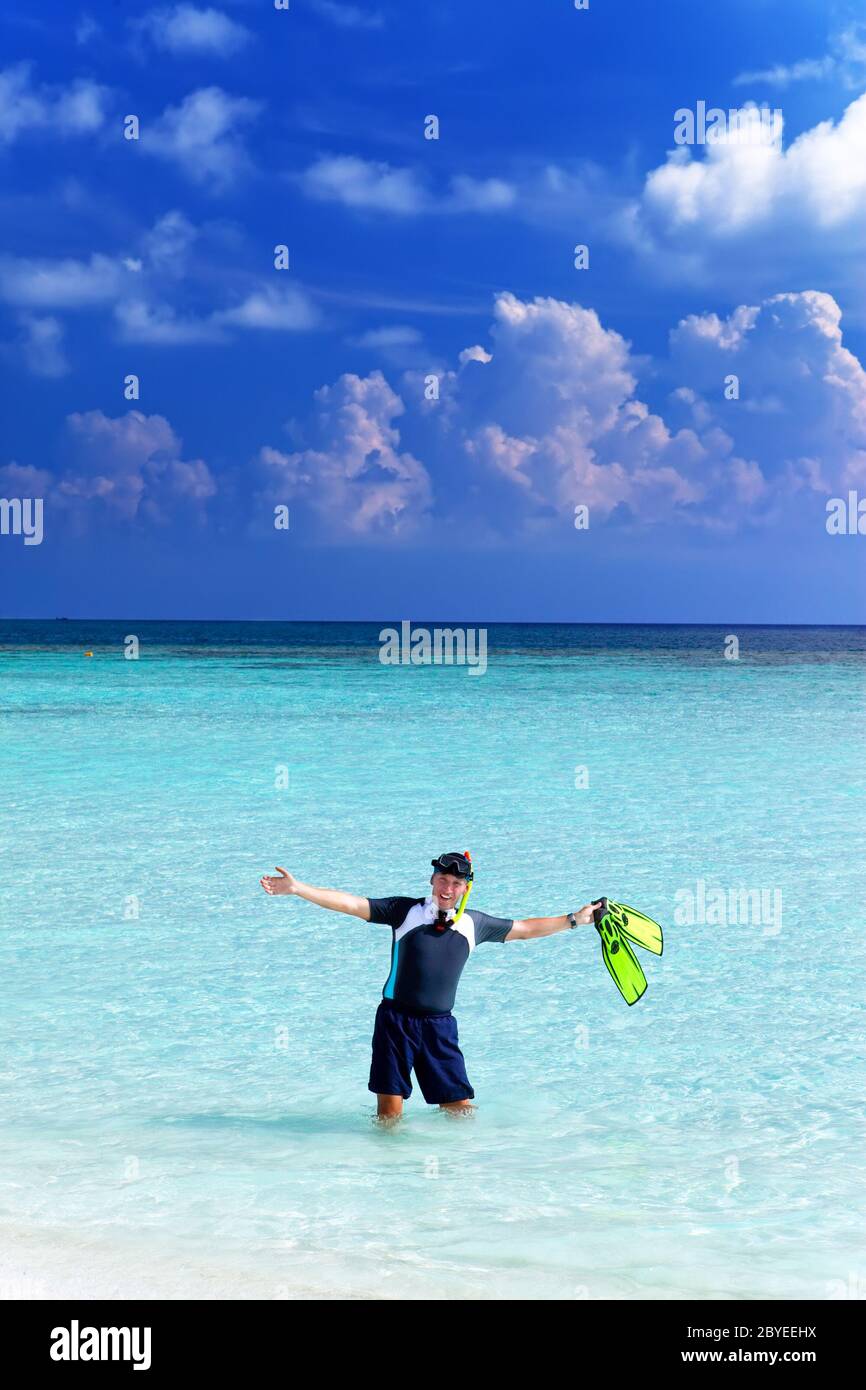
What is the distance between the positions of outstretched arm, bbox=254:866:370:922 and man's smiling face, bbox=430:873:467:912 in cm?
34

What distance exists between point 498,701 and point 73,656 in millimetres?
39857

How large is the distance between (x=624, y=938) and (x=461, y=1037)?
213 centimetres

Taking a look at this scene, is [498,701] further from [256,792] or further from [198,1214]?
[198,1214]

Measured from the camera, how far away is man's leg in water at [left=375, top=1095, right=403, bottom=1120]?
257 inches

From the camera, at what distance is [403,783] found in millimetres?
19156

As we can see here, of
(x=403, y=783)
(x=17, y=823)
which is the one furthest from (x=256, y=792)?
(x=17, y=823)

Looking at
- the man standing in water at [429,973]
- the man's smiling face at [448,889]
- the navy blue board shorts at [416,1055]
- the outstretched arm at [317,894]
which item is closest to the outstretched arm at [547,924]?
the man standing in water at [429,973]

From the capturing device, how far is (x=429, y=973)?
6.18 meters

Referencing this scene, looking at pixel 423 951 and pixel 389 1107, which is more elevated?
pixel 423 951

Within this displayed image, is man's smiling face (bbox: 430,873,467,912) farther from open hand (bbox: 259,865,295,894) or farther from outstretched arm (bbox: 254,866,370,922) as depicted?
open hand (bbox: 259,865,295,894)

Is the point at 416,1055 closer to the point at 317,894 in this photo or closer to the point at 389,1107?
the point at 389,1107

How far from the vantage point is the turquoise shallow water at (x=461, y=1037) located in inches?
208

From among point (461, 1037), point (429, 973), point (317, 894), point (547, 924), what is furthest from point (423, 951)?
point (461, 1037)
